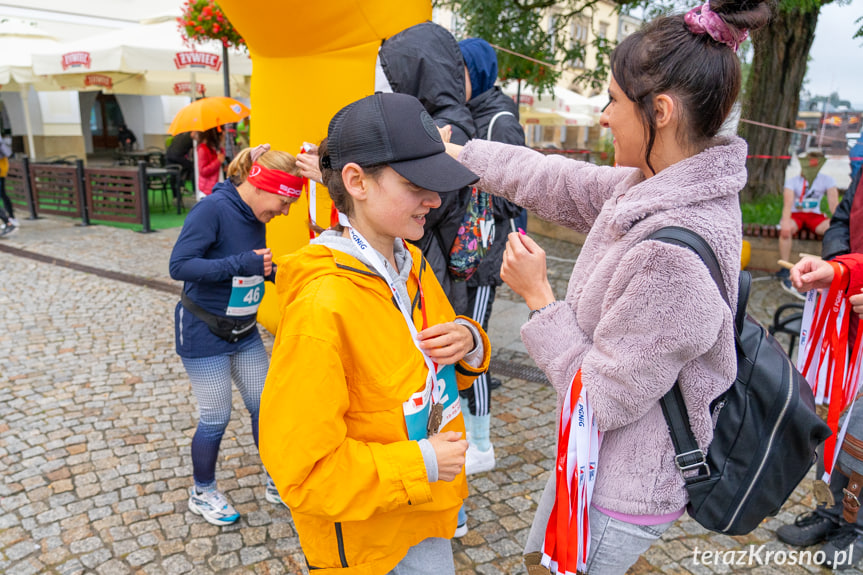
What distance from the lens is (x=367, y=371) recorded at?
1487 mm

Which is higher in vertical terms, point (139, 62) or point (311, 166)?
point (139, 62)

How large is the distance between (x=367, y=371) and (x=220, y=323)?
1.65 m

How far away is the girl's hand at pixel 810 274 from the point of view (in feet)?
7.56

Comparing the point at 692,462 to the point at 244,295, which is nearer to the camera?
the point at 692,462

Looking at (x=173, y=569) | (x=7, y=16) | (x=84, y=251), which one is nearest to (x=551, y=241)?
(x=84, y=251)

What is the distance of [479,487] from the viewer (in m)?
3.47

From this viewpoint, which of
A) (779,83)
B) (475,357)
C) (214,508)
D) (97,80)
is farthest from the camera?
(97,80)

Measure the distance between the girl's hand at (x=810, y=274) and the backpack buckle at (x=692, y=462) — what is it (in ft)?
3.84

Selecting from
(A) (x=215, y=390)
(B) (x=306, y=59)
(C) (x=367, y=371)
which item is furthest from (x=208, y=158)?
(C) (x=367, y=371)

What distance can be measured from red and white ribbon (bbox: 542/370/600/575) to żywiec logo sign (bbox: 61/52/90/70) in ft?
35.6

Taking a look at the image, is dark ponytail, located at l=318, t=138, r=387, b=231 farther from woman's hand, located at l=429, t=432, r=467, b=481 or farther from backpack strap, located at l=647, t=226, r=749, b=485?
backpack strap, located at l=647, t=226, r=749, b=485

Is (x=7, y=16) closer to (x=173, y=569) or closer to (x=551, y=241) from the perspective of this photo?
(x=551, y=241)

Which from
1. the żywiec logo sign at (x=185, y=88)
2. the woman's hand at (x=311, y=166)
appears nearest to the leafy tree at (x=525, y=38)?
the żywiec logo sign at (x=185, y=88)

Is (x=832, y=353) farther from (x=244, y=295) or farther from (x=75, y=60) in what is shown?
(x=75, y=60)
